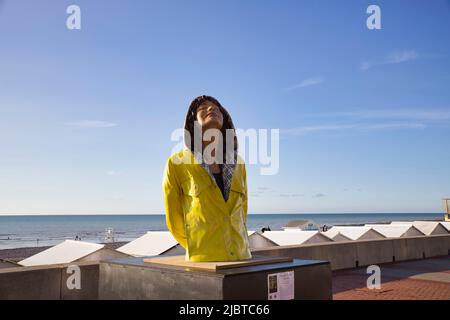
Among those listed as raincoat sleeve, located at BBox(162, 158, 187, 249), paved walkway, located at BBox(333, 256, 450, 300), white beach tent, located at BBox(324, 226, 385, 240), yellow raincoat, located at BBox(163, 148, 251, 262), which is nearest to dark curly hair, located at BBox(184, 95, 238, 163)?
yellow raincoat, located at BBox(163, 148, 251, 262)

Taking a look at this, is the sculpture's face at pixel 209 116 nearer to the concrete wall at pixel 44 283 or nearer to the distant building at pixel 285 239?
the concrete wall at pixel 44 283

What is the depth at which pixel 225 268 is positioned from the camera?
11.5 feet

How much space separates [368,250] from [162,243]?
19.1ft

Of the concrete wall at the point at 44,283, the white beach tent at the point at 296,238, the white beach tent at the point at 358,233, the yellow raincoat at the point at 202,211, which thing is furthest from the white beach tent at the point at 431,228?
the yellow raincoat at the point at 202,211

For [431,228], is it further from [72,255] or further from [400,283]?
[72,255]

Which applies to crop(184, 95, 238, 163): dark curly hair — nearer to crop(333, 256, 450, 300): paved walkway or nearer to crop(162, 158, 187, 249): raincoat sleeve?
crop(162, 158, 187, 249): raincoat sleeve

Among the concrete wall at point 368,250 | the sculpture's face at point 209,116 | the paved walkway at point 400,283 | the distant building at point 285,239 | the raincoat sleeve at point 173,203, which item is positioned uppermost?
the sculpture's face at point 209,116

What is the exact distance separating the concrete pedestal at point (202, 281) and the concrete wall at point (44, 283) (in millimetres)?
1450

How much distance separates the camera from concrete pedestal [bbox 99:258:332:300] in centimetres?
331

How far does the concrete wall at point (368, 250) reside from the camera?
956 centimetres

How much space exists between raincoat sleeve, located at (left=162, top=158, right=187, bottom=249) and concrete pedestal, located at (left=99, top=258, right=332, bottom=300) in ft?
1.52

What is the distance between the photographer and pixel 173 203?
424 centimetres
